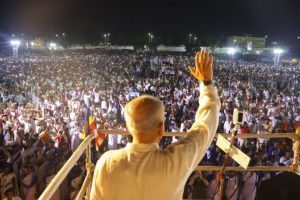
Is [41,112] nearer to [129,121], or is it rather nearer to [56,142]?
[56,142]

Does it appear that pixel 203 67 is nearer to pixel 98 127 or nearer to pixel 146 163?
pixel 146 163

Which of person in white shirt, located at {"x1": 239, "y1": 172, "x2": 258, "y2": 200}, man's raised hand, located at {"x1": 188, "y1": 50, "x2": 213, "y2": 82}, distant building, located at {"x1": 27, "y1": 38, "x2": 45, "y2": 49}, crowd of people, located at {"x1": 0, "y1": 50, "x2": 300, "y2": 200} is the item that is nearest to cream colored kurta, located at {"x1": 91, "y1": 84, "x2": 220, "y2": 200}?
man's raised hand, located at {"x1": 188, "y1": 50, "x2": 213, "y2": 82}

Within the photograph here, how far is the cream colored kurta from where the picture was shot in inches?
52.7

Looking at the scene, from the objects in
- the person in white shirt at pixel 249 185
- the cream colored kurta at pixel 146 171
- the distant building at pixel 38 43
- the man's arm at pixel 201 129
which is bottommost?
the person in white shirt at pixel 249 185

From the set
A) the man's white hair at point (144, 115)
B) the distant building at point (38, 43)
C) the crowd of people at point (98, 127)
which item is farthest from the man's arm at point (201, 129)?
the distant building at point (38, 43)

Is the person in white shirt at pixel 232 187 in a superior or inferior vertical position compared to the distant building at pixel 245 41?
inferior

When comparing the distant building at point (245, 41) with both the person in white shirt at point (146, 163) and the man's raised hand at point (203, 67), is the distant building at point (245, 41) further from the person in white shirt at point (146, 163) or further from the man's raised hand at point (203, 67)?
the person in white shirt at point (146, 163)

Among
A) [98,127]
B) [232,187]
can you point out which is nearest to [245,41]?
[98,127]

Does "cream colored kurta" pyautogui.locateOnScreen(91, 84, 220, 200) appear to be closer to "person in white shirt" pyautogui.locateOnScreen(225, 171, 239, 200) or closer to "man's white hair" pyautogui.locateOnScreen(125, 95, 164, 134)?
"man's white hair" pyautogui.locateOnScreen(125, 95, 164, 134)

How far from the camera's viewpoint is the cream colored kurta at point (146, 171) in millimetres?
1340

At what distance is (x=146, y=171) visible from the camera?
52.6 inches

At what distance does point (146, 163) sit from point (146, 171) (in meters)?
0.03

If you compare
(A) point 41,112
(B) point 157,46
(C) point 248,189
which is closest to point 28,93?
(A) point 41,112

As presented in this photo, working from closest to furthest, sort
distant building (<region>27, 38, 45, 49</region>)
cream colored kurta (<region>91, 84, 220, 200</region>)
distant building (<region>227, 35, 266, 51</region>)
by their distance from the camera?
cream colored kurta (<region>91, 84, 220, 200</region>) → distant building (<region>227, 35, 266, 51</region>) → distant building (<region>27, 38, 45, 49</region>)
